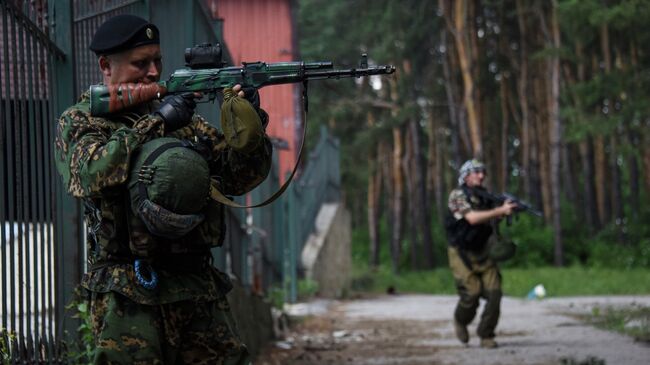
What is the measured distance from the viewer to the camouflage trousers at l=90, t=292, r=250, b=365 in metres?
4.13

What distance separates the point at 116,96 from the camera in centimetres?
430

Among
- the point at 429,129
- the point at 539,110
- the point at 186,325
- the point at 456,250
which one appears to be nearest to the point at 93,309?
the point at 186,325

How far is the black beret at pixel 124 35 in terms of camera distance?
434 cm

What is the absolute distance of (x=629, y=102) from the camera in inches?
1310

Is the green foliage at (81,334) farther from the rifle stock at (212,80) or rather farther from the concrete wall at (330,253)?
the concrete wall at (330,253)

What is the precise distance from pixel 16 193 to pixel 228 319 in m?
2.18

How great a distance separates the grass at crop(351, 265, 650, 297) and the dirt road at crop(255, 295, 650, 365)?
5240mm

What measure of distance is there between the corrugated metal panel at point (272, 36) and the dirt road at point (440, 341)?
9.77m

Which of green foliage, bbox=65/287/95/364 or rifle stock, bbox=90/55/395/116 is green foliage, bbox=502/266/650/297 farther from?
rifle stock, bbox=90/55/395/116

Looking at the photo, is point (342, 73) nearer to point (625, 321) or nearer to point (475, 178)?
point (475, 178)

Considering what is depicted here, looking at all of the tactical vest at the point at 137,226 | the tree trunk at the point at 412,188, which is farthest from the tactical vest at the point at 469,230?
the tree trunk at the point at 412,188

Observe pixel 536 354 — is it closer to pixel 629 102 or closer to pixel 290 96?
pixel 290 96

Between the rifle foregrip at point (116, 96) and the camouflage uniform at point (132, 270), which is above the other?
the rifle foregrip at point (116, 96)

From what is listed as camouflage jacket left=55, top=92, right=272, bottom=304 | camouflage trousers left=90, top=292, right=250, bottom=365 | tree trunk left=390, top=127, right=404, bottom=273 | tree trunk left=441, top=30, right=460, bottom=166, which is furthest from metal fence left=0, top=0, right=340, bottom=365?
tree trunk left=390, top=127, right=404, bottom=273
